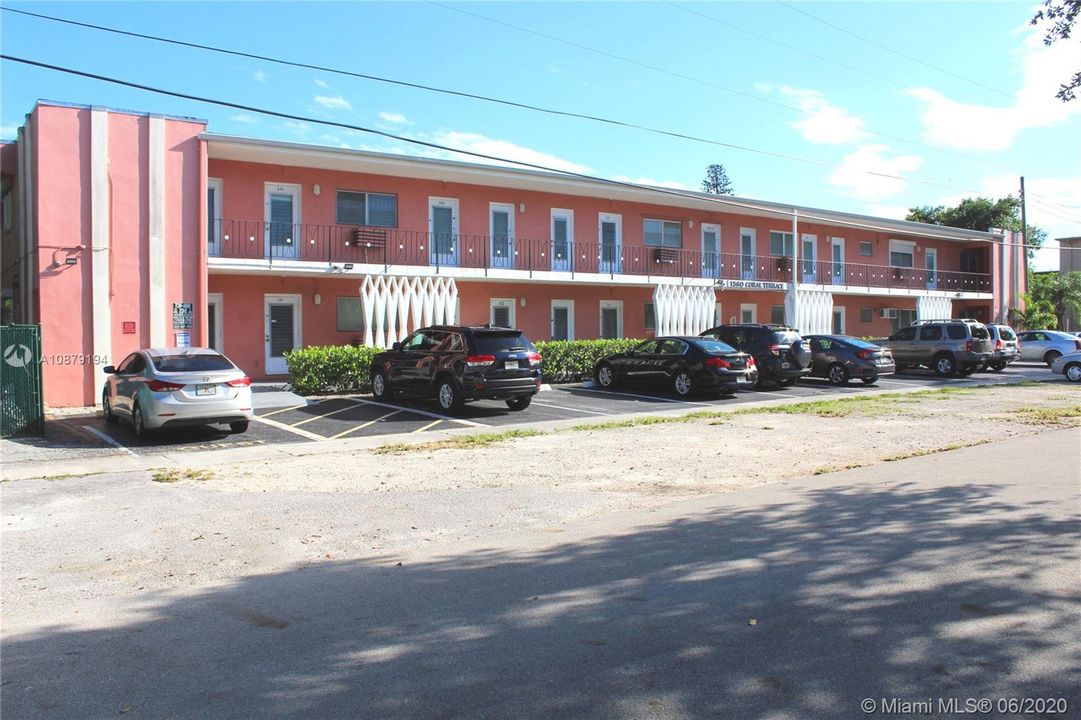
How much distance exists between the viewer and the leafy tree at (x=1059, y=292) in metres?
42.8

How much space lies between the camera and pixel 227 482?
952 cm

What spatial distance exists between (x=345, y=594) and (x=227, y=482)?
4848 mm

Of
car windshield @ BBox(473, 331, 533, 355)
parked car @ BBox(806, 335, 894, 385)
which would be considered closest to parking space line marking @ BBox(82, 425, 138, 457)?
car windshield @ BBox(473, 331, 533, 355)

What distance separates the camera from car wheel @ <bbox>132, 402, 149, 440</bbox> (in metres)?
12.5

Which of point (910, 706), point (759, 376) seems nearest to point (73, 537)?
point (910, 706)

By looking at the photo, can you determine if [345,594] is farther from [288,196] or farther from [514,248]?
[514,248]

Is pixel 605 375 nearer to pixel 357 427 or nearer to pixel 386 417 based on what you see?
pixel 386 417

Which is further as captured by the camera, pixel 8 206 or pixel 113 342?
pixel 8 206

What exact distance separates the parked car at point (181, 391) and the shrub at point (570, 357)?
10076mm

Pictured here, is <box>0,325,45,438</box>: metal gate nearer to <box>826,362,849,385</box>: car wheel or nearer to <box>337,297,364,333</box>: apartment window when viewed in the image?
<box>337,297,364,333</box>: apartment window

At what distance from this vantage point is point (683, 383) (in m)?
19.3

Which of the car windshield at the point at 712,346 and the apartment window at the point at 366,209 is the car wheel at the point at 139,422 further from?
the car windshield at the point at 712,346

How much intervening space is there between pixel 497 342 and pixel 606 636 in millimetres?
11296

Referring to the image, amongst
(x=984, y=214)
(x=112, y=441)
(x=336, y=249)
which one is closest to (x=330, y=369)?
(x=336, y=249)
